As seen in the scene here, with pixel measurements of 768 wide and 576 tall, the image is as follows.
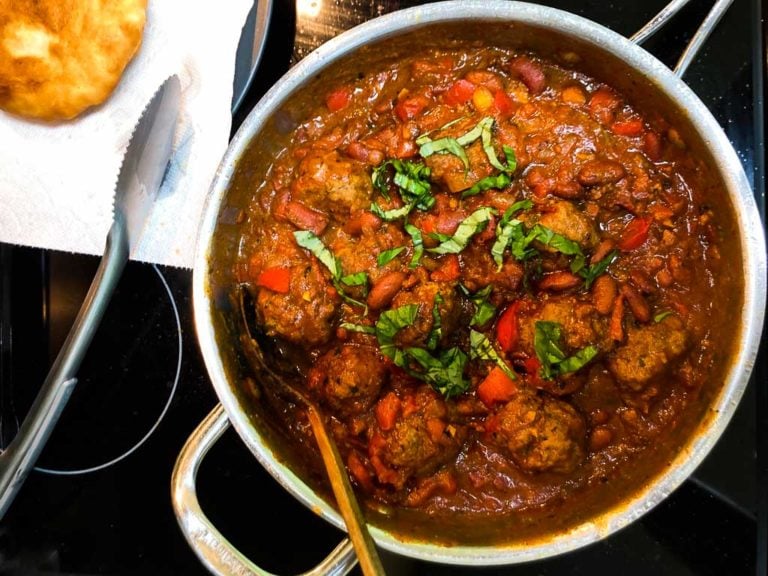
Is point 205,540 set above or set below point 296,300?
below

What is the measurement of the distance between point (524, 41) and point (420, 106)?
455 millimetres

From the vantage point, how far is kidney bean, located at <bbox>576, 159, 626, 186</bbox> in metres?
2.47

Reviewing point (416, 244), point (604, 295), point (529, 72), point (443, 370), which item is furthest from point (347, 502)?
point (529, 72)

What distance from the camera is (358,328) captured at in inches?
102

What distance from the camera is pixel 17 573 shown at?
122 inches

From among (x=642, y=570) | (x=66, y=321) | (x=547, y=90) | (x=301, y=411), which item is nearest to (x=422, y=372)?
(x=301, y=411)

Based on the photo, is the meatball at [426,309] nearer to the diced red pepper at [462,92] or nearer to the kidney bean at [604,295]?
the kidney bean at [604,295]

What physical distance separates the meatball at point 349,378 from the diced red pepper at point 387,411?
0.04 metres

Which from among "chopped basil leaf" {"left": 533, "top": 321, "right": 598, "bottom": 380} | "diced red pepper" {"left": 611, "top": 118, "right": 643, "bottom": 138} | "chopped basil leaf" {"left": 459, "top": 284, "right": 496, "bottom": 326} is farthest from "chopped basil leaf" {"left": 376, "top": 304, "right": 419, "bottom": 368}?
"diced red pepper" {"left": 611, "top": 118, "right": 643, "bottom": 138}

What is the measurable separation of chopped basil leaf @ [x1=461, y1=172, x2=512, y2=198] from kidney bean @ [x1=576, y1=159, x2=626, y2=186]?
274 millimetres

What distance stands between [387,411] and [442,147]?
1022 millimetres

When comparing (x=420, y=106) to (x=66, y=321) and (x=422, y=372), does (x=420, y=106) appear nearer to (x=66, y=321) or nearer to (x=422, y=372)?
(x=422, y=372)

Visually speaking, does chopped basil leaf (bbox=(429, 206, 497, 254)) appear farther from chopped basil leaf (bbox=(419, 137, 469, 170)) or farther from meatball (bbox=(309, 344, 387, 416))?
meatball (bbox=(309, 344, 387, 416))

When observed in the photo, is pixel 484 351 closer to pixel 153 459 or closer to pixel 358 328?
pixel 358 328
